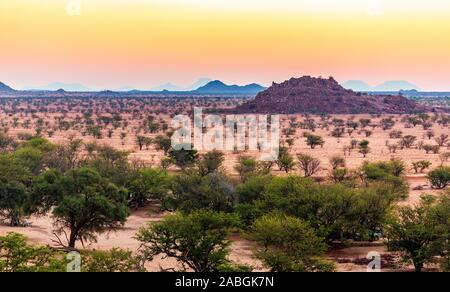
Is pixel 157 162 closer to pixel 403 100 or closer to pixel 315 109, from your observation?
pixel 315 109

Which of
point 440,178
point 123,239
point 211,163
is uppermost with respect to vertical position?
point 211,163

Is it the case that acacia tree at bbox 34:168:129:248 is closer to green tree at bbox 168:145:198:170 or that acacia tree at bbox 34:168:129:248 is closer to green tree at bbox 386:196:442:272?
green tree at bbox 386:196:442:272

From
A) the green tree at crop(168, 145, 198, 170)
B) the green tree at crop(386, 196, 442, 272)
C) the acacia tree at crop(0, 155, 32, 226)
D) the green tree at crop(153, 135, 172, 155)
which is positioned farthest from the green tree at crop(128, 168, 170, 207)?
the green tree at crop(153, 135, 172, 155)

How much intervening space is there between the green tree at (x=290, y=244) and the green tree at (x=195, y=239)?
1521mm

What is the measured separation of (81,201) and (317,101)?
120 metres

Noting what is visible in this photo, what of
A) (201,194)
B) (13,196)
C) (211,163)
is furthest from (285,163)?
(13,196)

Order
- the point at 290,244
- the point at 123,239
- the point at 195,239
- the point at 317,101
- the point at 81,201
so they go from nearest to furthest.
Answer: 1. the point at 195,239
2. the point at 290,244
3. the point at 81,201
4. the point at 123,239
5. the point at 317,101

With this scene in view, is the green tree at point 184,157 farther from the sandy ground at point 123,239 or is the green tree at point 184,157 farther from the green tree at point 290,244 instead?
the green tree at point 290,244

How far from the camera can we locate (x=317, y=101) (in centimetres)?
13875

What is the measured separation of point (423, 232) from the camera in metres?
21.6

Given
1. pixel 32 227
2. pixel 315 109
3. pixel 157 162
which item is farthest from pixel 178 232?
pixel 315 109

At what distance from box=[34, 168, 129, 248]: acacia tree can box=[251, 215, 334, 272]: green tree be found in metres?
7.20

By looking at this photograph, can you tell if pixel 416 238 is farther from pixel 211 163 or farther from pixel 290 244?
pixel 211 163

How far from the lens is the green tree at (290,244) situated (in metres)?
19.0
